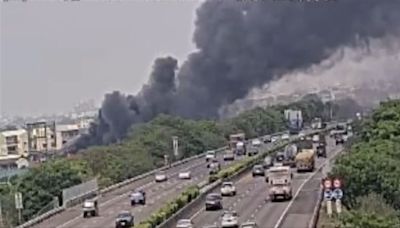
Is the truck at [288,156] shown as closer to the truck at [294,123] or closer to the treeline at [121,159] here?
the treeline at [121,159]

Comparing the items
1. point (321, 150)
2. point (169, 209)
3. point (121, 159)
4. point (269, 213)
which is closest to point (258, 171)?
point (321, 150)

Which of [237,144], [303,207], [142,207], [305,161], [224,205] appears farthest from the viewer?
[237,144]

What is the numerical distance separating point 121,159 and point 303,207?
58.1 meters

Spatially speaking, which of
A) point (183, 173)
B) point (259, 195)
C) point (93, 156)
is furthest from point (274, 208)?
point (93, 156)

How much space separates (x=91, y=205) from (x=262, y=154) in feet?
176

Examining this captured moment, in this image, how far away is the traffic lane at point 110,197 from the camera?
81.2 m

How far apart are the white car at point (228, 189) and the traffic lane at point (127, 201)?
15.9ft

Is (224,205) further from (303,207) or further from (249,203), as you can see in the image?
(303,207)

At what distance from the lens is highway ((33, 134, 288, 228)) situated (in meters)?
78.6

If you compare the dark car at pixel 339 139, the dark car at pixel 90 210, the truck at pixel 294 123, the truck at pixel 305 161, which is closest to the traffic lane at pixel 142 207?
the dark car at pixel 90 210

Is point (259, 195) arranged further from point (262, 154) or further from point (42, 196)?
point (262, 154)

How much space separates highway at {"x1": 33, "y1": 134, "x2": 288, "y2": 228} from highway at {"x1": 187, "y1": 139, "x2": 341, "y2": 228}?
5481 millimetres

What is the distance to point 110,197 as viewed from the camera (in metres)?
102

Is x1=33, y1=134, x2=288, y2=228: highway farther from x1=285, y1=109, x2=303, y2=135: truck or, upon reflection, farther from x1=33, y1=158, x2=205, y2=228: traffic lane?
x1=285, y1=109, x2=303, y2=135: truck
